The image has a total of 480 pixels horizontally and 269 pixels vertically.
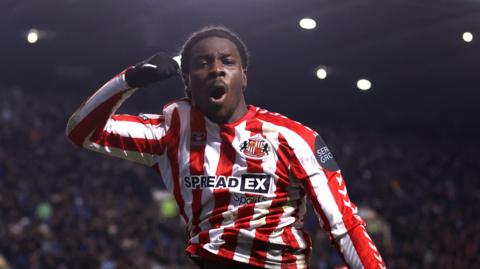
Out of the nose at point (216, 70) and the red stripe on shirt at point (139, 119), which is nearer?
the nose at point (216, 70)

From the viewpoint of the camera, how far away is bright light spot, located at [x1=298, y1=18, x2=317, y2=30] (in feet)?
48.5

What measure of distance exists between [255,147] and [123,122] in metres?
0.60

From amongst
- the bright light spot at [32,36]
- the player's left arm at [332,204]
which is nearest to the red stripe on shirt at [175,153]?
the player's left arm at [332,204]

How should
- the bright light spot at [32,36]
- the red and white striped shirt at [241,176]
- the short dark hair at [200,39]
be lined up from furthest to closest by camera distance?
the bright light spot at [32,36], the short dark hair at [200,39], the red and white striped shirt at [241,176]

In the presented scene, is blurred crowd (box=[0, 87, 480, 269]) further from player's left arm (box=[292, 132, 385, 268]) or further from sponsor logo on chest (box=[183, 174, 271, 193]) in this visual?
player's left arm (box=[292, 132, 385, 268])

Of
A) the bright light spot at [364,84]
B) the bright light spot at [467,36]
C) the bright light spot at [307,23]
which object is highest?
the bright light spot at [467,36]

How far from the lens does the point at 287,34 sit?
15.8 m

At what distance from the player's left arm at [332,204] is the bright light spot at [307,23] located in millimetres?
11984

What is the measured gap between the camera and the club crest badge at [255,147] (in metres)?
3.04

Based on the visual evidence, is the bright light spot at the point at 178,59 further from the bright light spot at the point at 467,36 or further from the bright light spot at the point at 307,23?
the bright light spot at the point at 467,36

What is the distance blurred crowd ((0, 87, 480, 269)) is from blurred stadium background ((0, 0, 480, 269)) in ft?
0.14

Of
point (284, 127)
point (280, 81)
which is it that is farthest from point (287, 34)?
point (284, 127)

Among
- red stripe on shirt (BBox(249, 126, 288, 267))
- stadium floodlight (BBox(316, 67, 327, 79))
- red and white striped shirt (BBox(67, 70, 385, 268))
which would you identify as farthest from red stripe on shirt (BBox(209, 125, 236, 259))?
stadium floodlight (BBox(316, 67, 327, 79))

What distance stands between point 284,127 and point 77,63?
1716 cm
